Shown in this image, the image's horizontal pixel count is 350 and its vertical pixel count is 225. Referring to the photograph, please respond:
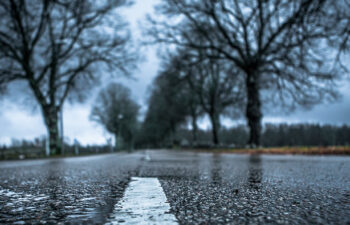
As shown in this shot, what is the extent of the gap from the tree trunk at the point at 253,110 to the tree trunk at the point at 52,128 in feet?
39.0

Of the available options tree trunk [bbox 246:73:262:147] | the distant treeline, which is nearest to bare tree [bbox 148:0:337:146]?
tree trunk [bbox 246:73:262:147]

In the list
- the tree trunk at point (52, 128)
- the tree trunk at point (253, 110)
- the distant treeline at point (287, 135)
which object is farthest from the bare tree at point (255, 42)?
the distant treeline at point (287, 135)

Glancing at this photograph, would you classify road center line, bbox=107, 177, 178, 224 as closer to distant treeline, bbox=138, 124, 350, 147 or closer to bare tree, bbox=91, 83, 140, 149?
bare tree, bbox=91, 83, 140, 149

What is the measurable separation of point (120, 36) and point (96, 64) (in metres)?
2.68

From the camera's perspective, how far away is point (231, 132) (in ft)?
255

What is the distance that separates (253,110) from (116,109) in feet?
117

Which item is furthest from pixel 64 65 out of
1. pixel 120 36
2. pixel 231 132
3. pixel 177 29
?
pixel 231 132

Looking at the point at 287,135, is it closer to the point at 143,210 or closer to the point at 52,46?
the point at 52,46

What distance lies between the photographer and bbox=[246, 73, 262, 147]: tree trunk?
16891mm

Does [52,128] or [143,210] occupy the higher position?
[52,128]

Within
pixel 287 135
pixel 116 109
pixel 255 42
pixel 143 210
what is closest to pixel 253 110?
pixel 255 42

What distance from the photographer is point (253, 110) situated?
17156 mm

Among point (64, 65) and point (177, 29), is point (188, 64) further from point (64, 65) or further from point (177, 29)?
point (64, 65)

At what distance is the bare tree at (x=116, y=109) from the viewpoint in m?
50.0
